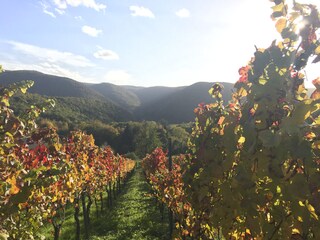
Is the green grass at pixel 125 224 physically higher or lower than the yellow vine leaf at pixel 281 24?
lower

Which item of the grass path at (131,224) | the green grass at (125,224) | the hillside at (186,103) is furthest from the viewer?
the hillside at (186,103)

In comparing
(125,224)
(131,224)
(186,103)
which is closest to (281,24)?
(131,224)

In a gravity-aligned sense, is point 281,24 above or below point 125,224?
above

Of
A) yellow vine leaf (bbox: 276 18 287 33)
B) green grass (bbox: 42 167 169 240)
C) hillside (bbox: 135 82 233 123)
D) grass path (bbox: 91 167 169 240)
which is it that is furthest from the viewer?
hillside (bbox: 135 82 233 123)

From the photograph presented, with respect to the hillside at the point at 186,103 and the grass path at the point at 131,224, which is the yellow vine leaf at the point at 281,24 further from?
the hillside at the point at 186,103

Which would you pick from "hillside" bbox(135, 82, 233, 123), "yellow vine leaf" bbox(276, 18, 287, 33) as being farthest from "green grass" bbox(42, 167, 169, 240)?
"hillside" bbox(135, 82, 233, 123)

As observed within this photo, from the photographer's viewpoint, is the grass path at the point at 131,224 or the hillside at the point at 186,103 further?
the hillside at the point at 186,103

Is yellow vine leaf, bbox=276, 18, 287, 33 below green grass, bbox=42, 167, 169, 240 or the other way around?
the other way around

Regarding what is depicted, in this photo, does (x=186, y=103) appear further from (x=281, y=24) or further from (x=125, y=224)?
(x=281, y=24)

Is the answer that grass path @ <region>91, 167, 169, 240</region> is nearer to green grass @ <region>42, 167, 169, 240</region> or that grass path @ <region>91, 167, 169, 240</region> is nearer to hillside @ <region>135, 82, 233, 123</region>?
green grass @ <region>42, 167, 169, 240</region>

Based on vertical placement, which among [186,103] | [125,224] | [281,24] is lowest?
[125,224]

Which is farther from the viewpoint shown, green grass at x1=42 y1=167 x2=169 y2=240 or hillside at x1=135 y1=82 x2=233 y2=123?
hillside at x1=135 y1=82 x2=233 y2=123

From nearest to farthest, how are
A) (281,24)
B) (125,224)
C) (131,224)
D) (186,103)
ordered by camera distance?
(281,24), (131,224), (125,224), (186,103)

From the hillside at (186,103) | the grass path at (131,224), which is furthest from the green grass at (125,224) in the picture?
the hillside at (186,103)
